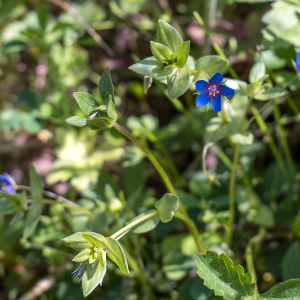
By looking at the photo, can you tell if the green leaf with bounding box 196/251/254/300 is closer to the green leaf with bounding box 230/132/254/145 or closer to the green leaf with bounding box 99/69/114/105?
the green leaf with bounding box 230/132/254/145

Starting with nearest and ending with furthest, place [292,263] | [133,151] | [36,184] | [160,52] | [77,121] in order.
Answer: [77,121] < [160,52] < [36,184] < [292,263] < [133,151]

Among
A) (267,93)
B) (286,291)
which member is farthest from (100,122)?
(286,291)

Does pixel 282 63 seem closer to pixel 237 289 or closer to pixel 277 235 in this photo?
pixel 277 235

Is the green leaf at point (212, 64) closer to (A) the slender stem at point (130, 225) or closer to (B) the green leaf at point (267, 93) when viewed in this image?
(B) the green leaf at point (267, 93)

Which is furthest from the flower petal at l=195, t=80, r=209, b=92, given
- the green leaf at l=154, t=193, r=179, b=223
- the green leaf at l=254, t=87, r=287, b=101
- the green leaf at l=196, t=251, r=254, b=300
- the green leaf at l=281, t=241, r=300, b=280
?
the green leaf at l=281, t=241, r=300, b=280

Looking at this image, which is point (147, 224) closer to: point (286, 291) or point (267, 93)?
point (286, 291)

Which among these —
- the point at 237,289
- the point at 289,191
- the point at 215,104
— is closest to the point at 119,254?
the point at 237,289

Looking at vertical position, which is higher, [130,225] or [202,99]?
[202,99]

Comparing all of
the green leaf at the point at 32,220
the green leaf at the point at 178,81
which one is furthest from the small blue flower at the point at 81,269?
the green leaf at the point at 178,81
